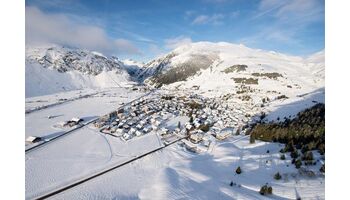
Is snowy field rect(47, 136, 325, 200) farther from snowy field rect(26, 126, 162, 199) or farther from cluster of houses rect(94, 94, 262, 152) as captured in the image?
cluster of houses rect(94, 94, 262, 152)

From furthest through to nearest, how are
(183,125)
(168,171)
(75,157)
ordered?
(183,125) < (75,157) < (168,171)

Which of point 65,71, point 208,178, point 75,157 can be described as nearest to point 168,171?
point 208,178

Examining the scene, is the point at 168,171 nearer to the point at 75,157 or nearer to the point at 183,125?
the point at 75,157

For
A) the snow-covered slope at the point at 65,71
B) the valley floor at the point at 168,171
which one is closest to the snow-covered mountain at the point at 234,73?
the snow-covered slope at the point at 65,71

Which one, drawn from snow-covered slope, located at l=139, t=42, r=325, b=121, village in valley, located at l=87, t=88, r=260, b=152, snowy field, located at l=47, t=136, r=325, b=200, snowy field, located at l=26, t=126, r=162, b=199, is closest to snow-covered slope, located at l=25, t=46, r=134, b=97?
snow-covered slope, located at l=139, t=42, r=325, b=121

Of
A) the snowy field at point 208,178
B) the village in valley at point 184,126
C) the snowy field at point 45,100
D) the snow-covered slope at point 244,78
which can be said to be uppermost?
the snow-covered slope at point 244,78

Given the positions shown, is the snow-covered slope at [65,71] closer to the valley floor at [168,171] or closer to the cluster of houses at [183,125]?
the cluster of houses at [183,125]

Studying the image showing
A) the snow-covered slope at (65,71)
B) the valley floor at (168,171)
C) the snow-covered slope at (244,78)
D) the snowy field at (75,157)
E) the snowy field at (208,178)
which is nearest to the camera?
the snowy field at (208,178)
